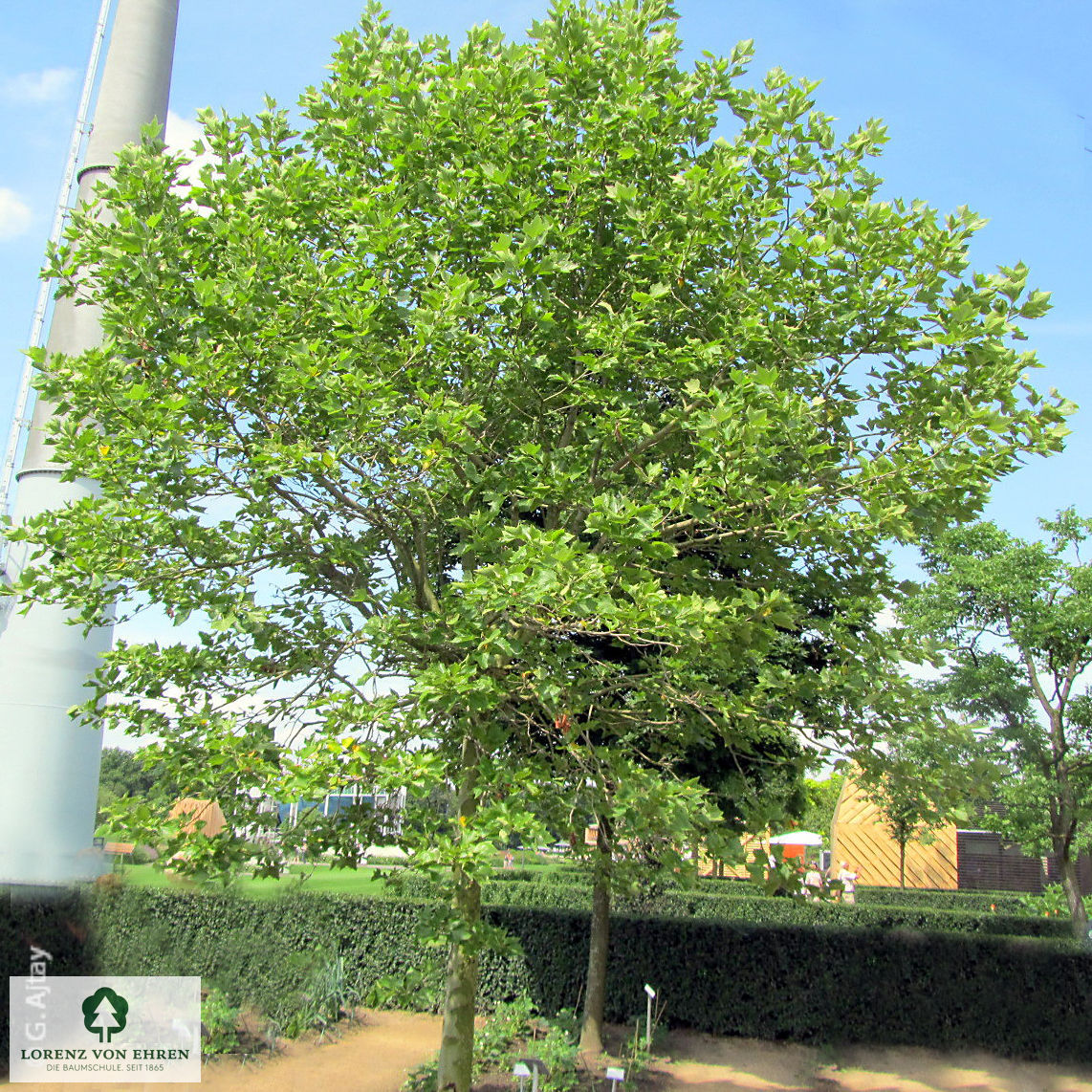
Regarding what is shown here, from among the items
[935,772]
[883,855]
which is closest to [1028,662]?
[935,772]

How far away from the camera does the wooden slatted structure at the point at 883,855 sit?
35281mm

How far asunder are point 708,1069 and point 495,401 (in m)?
8.13

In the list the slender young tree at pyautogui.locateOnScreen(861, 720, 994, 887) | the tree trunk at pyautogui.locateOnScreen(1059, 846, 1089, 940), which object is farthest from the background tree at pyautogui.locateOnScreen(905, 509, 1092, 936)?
the slender young tree at pyautogui.locateOnScreen(861, 720, 994, 887)

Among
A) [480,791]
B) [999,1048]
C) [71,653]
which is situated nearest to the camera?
[480,791]

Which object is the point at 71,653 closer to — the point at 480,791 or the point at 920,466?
the point at 480,791

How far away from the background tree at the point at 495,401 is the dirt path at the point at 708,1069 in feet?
10.8

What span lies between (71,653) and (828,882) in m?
7.77

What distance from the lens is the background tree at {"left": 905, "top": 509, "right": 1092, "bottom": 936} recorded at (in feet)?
58.2

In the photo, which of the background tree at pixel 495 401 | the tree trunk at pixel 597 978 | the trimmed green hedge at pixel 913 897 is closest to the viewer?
the background tree at pixel 495 401

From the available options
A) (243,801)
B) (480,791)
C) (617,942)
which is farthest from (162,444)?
(617,942)

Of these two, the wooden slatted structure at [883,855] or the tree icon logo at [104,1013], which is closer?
the tree icon logo at [104,1013]

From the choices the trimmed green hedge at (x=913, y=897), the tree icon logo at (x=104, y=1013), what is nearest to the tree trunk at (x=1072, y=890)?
the trimmed green hedge at (x=913, y=897)

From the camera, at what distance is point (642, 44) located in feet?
21.1

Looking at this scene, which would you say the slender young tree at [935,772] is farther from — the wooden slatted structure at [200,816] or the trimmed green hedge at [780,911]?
the trimmed green hedge at [780,911]
